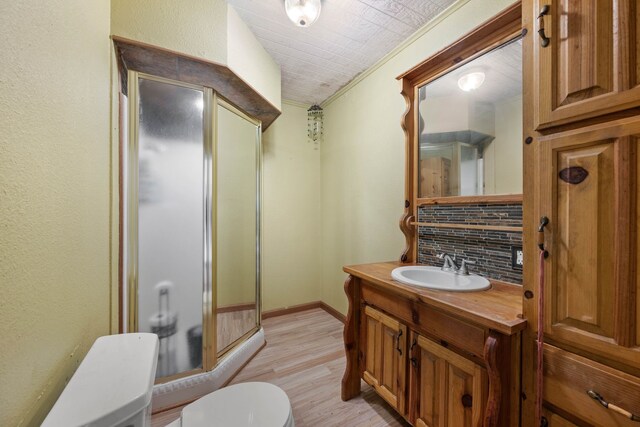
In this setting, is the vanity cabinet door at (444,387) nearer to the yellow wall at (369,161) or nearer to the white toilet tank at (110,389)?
the yellow wall at (369,161)

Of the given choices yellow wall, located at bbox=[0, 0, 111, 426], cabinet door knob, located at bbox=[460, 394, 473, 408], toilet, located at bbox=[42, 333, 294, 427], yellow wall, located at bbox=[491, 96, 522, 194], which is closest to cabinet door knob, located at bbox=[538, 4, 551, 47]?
yellow wall, located at bbox=[491, 96, 522, 194]

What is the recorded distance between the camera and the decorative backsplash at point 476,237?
121 cm

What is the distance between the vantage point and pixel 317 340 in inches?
88.7

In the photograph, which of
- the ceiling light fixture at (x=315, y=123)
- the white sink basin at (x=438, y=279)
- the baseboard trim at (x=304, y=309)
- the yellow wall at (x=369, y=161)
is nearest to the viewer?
the white sink basin at (x=438, y=279)

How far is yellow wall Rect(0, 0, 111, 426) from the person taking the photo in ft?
1.78

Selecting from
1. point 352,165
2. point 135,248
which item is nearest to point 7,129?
point 135,248

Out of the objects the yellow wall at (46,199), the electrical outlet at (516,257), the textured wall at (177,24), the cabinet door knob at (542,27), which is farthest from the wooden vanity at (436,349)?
the textured wall at (177,24)

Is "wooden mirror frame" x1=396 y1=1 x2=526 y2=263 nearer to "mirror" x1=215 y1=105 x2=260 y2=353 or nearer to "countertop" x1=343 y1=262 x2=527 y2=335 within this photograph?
"countertop" x1=343 y1=262 x2=527 y2=335

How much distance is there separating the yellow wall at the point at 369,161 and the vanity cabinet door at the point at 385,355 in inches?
26.8

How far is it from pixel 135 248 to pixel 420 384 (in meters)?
1.72

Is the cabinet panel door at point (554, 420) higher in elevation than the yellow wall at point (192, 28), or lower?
lower

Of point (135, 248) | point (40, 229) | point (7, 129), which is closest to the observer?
point (7, 129)

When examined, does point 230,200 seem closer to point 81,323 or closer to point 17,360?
point 81,323

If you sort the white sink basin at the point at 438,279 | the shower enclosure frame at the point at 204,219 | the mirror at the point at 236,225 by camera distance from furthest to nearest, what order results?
1. the mirror at the point at 236,225
2. the shower enclosure frame at the point at 204,219
3. the white sink basin at the point at 438,279
